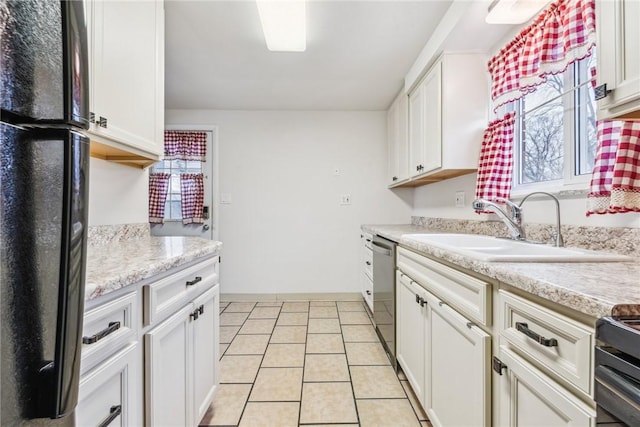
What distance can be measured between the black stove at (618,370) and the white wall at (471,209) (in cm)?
82

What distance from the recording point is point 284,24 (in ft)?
5.83

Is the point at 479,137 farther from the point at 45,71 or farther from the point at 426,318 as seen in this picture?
the point at 45,71

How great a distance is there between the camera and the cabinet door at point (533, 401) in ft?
1.95

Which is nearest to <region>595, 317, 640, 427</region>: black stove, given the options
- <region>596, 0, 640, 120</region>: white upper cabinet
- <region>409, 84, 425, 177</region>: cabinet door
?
<region>596, 0, 640, 120</region>: white upper cabinet

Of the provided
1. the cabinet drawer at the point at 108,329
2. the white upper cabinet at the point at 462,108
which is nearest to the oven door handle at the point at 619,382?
the cabinet drawer at the point at 108,329

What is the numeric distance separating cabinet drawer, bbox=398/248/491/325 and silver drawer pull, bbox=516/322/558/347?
0.14 metres

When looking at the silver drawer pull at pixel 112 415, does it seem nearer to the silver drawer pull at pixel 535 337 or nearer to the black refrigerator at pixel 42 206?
the black refrigerator at pixel 42 206

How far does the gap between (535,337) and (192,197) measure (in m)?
3.47

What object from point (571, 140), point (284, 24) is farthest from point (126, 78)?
point (571, 140)

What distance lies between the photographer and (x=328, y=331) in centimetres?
257

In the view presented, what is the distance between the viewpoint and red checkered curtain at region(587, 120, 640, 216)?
943 millimetres

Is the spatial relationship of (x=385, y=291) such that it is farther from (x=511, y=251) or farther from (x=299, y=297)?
(x=299, y=297)

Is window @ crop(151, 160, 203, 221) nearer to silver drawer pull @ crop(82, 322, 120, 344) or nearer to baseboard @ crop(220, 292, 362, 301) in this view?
baseboard @ crop(220, 292, 362, 301)

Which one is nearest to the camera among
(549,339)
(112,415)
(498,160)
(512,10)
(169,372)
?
(549,339)
